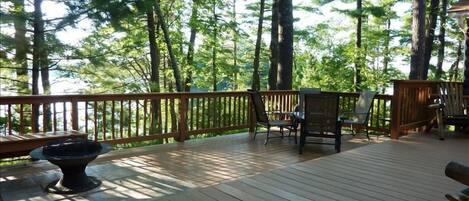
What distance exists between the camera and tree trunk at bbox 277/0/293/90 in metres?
8.41

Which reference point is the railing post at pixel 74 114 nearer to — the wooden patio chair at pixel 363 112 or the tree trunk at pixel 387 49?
the wooden patio chair at pixel 363 112

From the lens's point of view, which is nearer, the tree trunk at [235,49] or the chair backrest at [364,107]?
the chair backrest at [364,107]

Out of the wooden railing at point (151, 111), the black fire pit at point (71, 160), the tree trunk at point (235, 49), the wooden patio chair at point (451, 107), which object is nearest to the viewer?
the black fire pit at point (71, 160)

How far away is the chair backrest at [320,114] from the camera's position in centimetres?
537

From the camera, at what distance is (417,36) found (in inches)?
318

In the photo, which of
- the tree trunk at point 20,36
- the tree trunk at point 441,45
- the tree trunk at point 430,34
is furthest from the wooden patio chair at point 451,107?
the tree trunk at point 441,45

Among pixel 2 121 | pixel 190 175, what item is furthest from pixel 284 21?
pixel 2 121

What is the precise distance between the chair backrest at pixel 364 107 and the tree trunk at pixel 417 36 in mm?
2495

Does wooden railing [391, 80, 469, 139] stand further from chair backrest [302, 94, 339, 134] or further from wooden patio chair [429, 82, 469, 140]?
chair backrest [302, 94, 339, 134]

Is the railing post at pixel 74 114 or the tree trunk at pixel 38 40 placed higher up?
the tree trunk at pixel 38 40

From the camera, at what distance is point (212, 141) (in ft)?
20.3

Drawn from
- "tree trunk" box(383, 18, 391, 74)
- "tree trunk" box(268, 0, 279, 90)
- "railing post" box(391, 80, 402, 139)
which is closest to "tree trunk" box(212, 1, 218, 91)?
"tree trunk" box(268, 0, 279, 90)

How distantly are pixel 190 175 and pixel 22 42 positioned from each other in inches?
196

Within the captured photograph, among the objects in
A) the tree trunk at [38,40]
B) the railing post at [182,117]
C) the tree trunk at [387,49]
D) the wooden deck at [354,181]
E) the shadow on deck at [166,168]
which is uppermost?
the tree trunk at [387,49]
